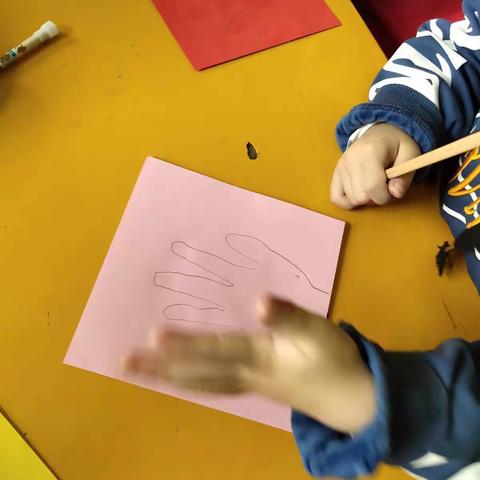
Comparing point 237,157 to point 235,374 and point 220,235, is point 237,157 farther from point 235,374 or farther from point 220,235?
point 235,374

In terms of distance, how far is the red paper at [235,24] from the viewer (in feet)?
1.95

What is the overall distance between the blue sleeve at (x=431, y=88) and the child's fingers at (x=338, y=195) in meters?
0.05

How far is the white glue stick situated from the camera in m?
0.54

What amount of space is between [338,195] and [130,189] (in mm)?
211

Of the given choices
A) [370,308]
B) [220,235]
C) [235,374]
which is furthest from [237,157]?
[235,374]

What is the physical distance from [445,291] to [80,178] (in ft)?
1.25

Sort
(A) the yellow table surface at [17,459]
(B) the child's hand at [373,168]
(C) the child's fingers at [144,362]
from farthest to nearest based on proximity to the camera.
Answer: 1. (B) the child's hand at [373,168]
2. (A) the yellow table surface at [17,459]
3. (C) the child's fingers at [144,362]

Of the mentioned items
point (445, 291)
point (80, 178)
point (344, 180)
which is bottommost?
point (445, 291)

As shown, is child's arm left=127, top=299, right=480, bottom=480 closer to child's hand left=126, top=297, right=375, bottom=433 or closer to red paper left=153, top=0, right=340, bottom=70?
child's hand left=126, top=297, right=375, bottom=433

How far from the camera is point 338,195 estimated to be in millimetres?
546

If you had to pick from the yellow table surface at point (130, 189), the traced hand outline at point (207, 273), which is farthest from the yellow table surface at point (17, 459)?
the traced hand outline at point (207, 273)

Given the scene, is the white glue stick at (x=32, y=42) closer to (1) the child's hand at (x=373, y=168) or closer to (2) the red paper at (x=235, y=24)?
(2) the red paper at (x=235, y=24)

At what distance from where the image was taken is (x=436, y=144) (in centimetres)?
60

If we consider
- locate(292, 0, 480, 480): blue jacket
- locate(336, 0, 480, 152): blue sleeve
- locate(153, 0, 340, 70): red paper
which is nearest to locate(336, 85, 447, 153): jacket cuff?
locate(336, 0, 480, 152): blue sleeve
